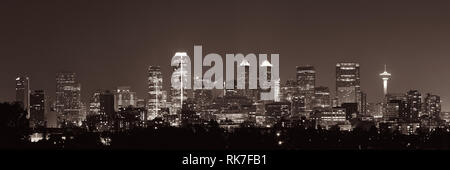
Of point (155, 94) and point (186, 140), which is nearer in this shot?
point (186, 140)

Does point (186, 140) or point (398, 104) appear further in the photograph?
point (398, 104)

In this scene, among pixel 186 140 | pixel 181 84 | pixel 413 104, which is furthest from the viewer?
pixel 181 84

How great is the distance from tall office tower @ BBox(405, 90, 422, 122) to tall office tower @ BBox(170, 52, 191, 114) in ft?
128

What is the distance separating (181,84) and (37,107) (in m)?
61.4

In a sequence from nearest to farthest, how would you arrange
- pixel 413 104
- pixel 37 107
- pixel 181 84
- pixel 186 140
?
pixel 186 140
pixel 37 107
pixel 413 104
pixel 181 84

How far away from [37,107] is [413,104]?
2506 inches

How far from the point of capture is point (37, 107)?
4724 inches

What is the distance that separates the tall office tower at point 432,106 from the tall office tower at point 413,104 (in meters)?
1.18

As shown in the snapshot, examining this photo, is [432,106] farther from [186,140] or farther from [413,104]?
[186,140]

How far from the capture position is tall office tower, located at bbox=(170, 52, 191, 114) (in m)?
161

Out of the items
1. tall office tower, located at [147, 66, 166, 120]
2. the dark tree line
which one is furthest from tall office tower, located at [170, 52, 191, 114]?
the dark tree line

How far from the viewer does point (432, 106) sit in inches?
5920

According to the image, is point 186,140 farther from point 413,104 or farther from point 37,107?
point 413,104

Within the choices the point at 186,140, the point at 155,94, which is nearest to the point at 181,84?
the point at 155,94
